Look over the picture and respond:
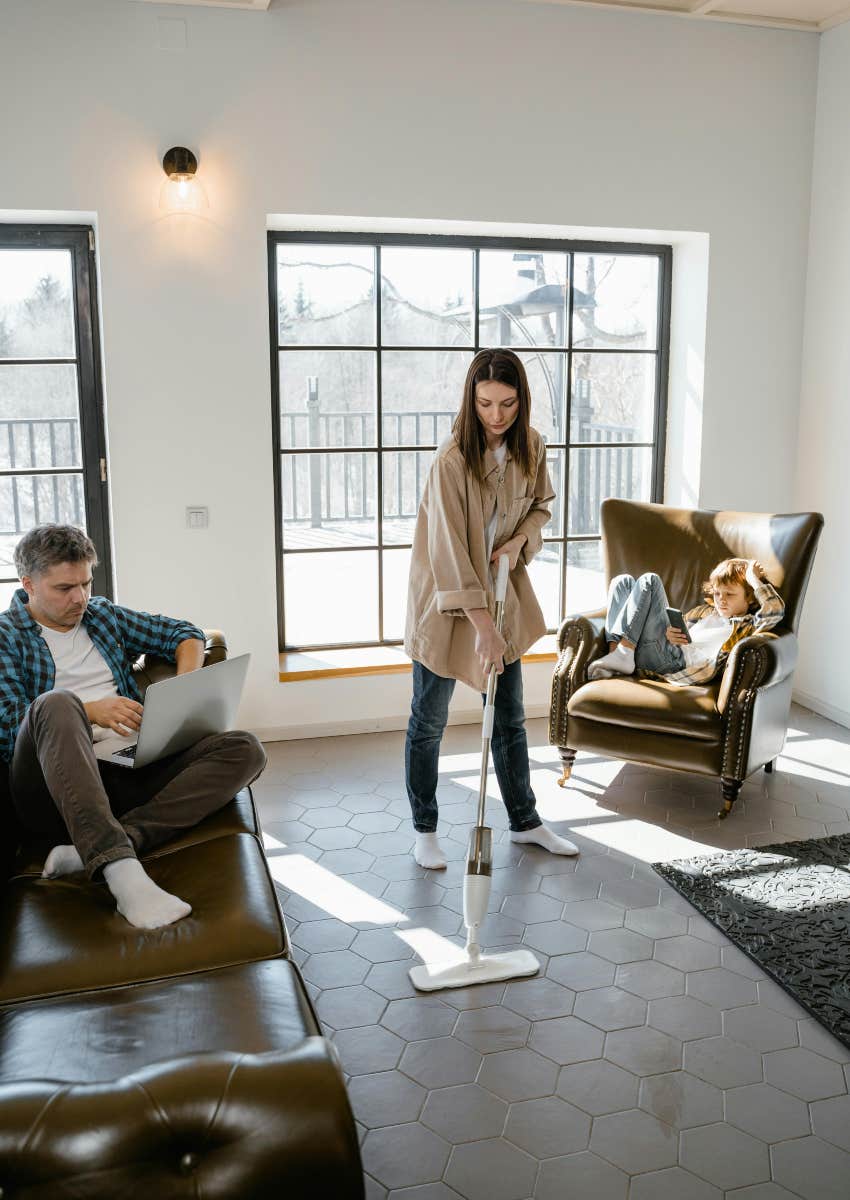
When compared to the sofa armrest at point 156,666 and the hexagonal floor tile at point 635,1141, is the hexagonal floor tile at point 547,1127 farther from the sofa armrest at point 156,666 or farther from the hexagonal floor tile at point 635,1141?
the sofa armrest at point 156,666

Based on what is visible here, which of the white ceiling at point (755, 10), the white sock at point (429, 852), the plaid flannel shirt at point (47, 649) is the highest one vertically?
the white ceiling at point (755, 10)

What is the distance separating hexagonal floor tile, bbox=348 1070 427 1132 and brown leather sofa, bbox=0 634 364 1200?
382mm

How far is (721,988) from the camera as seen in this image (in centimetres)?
244

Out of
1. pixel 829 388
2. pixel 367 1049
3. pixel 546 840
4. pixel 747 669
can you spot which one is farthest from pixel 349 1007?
pixel 829 388

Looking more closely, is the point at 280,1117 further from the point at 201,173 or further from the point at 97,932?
the point at 201,173

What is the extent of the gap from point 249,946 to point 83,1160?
69 centimetres

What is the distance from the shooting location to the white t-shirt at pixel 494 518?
9.11 ft

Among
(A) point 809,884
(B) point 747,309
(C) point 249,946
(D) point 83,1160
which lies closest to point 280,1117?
(D) point 83,1160

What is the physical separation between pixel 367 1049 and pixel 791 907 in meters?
1.26

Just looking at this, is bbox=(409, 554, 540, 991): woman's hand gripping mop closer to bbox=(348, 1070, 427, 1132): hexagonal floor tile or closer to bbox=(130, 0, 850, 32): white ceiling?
bbox=(348, 1070, 427, 1132): hexagonal floor tile

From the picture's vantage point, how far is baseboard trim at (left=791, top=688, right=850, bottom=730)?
4461mm

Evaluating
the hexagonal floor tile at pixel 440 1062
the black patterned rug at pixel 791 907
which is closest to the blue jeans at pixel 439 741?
the black patterned rug at pixel 791 907

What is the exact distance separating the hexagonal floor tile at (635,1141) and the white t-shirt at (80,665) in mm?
1518

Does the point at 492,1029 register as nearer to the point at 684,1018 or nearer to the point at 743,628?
the point at 684,1018
